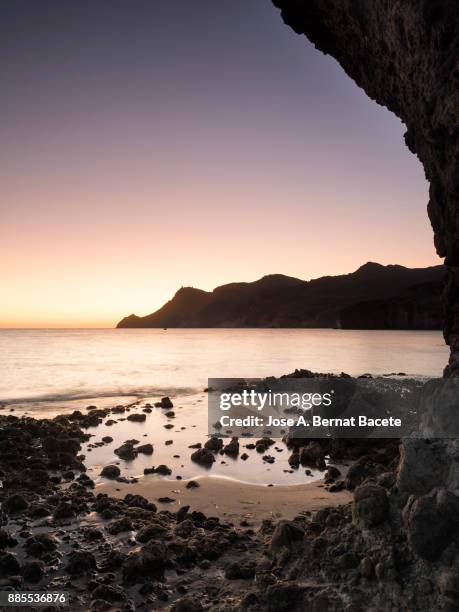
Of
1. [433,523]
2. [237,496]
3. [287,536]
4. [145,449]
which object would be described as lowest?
[145,449]

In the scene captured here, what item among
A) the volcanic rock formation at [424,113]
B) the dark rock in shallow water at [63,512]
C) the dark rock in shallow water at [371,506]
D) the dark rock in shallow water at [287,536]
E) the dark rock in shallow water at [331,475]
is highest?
the volcanic rock formation at [424,113]

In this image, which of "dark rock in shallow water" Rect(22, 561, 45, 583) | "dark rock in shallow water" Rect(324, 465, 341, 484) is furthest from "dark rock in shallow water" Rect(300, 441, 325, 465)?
"dark rock in shallow water" Rect(22, 561, 45, 583)

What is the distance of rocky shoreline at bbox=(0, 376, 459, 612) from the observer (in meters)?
5.85

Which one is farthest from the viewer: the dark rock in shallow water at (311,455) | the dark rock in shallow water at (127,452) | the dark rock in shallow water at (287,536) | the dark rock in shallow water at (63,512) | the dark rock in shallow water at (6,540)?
the dark rock in shallow water at (127,452)

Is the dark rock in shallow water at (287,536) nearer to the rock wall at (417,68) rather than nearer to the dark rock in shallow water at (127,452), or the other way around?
the rock wall at (417,68)

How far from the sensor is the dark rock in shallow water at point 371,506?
21.8 feet

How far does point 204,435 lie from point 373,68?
1367cm

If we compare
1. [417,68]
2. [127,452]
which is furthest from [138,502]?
[417,68]

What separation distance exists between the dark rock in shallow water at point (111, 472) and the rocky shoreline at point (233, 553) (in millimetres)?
1572

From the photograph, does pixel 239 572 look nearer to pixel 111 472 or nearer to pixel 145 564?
pixel 145 564

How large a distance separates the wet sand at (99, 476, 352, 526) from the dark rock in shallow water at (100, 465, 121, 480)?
0.45 meters

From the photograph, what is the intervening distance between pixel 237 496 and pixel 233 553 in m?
3.33

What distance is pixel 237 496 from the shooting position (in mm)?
11469

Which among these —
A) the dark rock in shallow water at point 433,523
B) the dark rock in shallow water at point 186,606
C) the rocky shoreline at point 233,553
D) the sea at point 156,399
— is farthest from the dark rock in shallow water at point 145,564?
the sea at point 156,399
